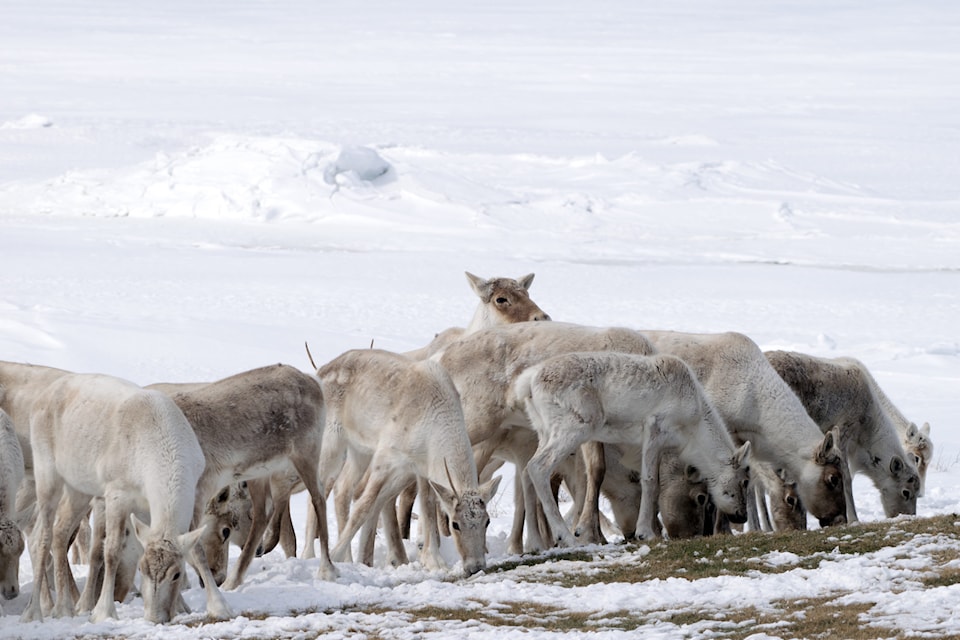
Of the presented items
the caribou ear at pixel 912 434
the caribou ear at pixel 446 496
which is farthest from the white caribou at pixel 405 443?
the caribou ear at pixel 912 434

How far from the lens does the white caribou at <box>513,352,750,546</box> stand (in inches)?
438

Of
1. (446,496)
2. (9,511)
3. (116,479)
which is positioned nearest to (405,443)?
(446,496)

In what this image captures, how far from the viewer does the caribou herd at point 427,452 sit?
929 cm

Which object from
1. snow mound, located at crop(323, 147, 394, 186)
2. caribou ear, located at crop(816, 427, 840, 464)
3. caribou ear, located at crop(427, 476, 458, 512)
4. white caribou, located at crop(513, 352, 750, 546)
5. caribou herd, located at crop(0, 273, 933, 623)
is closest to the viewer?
caribou herd, located at crop(0, 273, 933, 623)

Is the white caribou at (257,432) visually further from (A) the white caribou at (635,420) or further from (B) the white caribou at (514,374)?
(A) the white caribou at (635,420)

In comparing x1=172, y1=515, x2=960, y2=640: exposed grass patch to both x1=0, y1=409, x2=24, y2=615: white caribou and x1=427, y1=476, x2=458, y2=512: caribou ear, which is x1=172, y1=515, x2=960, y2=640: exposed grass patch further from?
x1=0, y1=409, x2=24, y2=615: white caribou

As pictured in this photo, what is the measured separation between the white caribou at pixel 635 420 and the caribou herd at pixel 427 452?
0.02m

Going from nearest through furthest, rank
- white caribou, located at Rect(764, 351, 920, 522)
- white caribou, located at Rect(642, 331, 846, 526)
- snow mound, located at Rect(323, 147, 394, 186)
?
white caribou, located at Rect(642, 331, 846, 526), white caribou, located at Rect(764, 351, 920, 522), snow mound, located at Rect(323, 147, 394, 186)

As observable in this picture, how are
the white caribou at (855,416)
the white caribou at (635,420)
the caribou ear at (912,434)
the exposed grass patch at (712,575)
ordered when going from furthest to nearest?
the caribou ear at (912,434), the white caribou at (855,416), the white caribou at (635,420), the exposed grass patch at (712,575)

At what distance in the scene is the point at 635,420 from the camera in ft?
37.3

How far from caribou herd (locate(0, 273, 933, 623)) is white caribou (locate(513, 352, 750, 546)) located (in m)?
0.02

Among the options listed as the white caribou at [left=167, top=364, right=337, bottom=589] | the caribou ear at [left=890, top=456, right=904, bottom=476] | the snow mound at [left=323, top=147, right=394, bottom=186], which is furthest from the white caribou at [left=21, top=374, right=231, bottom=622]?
the snow mound at [left=323, top=147, right=394, bottom=186]

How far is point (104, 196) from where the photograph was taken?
46281mm

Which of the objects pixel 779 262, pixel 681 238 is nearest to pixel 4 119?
pixel 681 238
